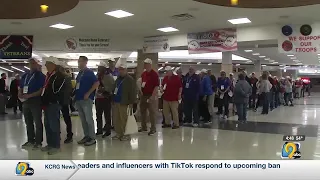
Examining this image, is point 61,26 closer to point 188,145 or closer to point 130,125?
point 130,125

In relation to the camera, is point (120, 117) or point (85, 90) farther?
point (120, 117)

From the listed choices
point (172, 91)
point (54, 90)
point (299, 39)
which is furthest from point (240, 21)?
point (54, 90)

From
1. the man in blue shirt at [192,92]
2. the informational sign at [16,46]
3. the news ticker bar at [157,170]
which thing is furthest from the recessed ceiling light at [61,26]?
the news ticker bar at [157,170]

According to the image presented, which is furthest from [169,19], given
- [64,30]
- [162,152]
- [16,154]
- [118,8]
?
[16,154]

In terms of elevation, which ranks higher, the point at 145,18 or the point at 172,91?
the point at 145,18

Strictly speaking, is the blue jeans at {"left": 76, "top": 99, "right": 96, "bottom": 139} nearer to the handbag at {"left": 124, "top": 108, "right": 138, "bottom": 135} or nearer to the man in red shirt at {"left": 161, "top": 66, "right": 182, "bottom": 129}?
the handbag at {"left": 124, "top": 108, "right": 138, "bottom": 135}

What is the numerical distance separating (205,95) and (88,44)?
5021 mm

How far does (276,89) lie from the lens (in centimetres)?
1359

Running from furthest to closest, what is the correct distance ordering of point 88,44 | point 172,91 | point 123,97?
1. point 88,44
2. point 172,91
3. point 123,97

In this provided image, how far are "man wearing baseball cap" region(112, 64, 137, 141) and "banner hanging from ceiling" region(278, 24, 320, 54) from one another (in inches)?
213

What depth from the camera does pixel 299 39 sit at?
9.16m

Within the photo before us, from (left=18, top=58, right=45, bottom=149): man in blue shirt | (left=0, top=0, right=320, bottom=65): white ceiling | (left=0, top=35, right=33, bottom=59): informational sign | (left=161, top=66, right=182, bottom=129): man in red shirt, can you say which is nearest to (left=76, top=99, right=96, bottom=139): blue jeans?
(left=18, top=58, right=45, bottom=149): man in blue shirt

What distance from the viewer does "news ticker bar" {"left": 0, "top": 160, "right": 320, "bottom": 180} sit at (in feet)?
11.5

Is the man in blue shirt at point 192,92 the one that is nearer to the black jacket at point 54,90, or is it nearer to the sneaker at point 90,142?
the sneaker at point 90,142
